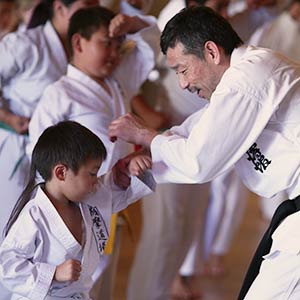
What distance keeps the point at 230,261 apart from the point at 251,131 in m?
2.35

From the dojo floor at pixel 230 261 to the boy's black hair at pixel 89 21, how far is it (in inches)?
35.8

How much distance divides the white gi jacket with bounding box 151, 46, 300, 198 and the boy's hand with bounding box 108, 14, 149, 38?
0.62m

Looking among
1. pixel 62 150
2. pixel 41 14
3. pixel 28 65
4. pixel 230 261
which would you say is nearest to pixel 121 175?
pixel 62 150

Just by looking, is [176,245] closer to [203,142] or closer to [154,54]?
[154,54]

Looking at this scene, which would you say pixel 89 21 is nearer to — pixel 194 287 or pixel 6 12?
pixel 194 287

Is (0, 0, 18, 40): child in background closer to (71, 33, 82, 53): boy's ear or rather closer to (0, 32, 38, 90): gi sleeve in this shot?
(0, 32, 38, 90): gi sleeve

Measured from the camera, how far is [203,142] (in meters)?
2.07

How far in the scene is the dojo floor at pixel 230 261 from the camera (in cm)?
381

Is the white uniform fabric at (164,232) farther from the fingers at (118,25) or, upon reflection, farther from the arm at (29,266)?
the arm at (29,266)

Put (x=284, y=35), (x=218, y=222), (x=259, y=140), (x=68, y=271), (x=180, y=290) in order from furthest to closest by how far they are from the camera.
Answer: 1. (x=284, y=35)
2. (x=218, y=222)
3. (x=180, y=290)
4. (x=259, y=140)
5. (x=68, y=271)

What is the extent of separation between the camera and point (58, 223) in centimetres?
216

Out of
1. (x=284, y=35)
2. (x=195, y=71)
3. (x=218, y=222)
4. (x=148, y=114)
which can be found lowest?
(x=218, y=222)

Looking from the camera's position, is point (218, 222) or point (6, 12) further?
point (6, 12)

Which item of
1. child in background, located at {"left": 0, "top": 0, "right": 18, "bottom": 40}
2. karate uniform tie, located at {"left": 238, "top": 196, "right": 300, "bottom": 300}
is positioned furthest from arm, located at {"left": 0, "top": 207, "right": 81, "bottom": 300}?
child in background, located at {"left": 0, "top": 0, "right": 18, "bottom": 40}
